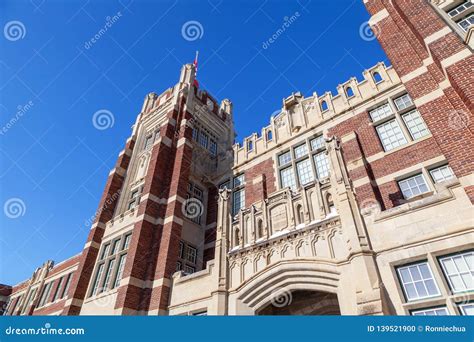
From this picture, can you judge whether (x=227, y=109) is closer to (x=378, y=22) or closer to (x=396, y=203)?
(x=378, y=22)

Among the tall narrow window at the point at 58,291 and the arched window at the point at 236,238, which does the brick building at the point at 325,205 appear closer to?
the arched window at the point at 236,238

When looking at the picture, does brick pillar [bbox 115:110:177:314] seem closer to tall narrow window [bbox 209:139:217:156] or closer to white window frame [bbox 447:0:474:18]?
tall narrow window [bbox 209:139:217:156]

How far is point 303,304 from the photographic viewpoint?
36.3 feet

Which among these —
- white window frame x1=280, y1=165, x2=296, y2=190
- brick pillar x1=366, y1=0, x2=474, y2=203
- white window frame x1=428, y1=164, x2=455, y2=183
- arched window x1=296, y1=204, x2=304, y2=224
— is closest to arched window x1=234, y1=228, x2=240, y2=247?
arched window x1=296, y1=204, x2=304, y2=224

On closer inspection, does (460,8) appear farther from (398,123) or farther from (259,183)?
(259,183)

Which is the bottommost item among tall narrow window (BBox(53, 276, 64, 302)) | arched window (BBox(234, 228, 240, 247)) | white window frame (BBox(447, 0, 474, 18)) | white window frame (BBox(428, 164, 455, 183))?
arched window (BBox(234, 228, 240, 247))

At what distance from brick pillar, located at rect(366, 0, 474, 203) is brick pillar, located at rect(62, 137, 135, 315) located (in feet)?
59.6

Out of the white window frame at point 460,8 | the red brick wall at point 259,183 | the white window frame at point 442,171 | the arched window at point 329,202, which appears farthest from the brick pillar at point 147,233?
the white window frame at point 460,8

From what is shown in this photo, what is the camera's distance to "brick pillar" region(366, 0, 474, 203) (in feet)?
29.7

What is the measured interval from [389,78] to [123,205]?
17744mm

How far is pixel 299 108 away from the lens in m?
17.8

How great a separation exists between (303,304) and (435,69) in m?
10.5

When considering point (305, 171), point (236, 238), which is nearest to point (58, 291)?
point (236, 238)

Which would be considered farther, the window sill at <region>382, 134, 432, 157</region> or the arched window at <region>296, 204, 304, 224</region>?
the window sill at <region>382, 134, 432, 157</region>
